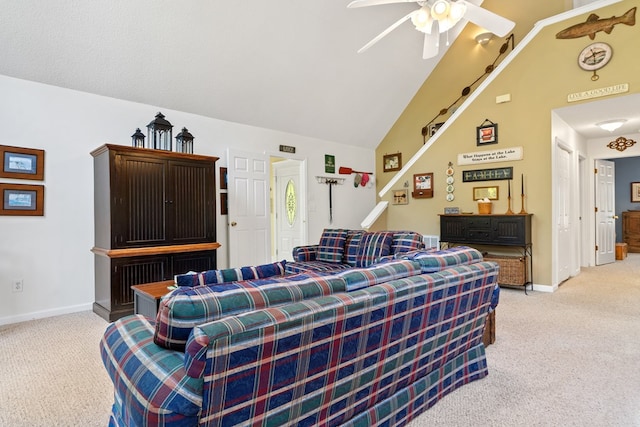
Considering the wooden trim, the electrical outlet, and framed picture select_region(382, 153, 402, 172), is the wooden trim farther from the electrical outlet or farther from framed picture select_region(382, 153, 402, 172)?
framed picture select_region(382, 153, 402, 172)

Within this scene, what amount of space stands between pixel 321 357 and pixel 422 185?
5.03 m

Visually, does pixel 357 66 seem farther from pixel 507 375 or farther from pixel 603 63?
pixel 507 375

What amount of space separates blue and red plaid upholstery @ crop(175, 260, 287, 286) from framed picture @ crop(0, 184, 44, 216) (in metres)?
2.90

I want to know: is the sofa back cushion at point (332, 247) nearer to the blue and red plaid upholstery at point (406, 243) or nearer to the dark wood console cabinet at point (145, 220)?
the blue and red plaid upholstery at point (406, 243)

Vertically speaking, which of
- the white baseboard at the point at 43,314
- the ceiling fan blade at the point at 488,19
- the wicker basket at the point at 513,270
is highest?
the ceiling fan blade at the point at 488,19

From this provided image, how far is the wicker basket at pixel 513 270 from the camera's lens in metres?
4.55

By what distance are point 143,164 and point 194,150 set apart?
1121 millimetres

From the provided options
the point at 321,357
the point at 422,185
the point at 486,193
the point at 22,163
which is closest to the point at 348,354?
the point at 321,357

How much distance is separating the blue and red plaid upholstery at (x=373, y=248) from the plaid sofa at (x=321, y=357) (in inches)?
66.2

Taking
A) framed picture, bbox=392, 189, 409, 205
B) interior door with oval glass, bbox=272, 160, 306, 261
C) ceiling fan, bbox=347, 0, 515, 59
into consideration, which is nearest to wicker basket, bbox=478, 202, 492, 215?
framed picture, bbox=392, 189, 409, 205

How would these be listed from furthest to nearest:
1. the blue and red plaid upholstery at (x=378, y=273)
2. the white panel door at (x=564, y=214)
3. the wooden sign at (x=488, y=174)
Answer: the wooden sign at (x=488, y=174) < the white panel door at (x=564, y=214) < the blue and red plaid upholstery at (x=378, y=273)

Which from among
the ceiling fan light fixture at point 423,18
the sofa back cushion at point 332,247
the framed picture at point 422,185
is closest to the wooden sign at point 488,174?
the framed picture at point 422,185

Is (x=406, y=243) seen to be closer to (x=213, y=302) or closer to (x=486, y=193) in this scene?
(x=486, y=193)

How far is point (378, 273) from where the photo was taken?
5.35ft
